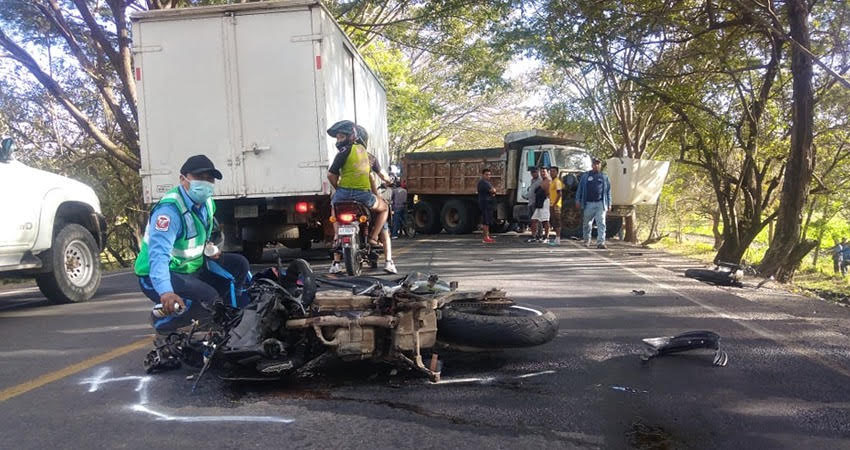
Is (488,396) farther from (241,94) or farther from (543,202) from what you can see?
(543,202)

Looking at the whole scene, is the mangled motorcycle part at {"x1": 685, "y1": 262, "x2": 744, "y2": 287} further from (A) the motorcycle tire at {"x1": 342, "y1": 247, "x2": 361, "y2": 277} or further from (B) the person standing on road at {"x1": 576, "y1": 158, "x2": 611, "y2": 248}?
(B) the person standing on road at {"x1": 576, "y1": 158, "x2": 611, "y2": 248}

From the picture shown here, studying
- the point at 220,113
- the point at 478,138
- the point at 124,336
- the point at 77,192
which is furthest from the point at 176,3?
the point at 478,138

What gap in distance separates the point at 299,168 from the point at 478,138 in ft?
94.9

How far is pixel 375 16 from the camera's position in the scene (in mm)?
19562

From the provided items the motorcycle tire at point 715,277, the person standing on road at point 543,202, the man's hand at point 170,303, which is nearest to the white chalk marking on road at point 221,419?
the man's hand at point 170,303

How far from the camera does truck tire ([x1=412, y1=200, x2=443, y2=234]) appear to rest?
811 inches

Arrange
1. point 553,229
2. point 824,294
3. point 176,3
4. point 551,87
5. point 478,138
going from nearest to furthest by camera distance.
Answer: point 824,294 → point 176,3 → point 553,229 → point 551,87 → point 478,138

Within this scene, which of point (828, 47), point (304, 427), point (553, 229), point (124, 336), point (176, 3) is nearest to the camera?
point (304, 427)

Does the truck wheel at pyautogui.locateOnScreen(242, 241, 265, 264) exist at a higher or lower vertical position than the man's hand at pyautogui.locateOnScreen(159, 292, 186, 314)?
lower

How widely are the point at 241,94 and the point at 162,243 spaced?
17.5 feet

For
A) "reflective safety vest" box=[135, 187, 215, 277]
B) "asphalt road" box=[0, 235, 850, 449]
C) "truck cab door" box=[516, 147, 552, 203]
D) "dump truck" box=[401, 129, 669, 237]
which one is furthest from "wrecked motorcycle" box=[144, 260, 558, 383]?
"truck cab door" box=[516, 147, 552, 203]

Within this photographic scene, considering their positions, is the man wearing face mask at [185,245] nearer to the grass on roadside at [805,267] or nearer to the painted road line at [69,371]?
the painted road line at [69,371]

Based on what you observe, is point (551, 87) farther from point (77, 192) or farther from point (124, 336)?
point (124, 336)

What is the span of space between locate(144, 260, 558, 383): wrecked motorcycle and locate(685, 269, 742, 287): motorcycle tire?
474 cm
